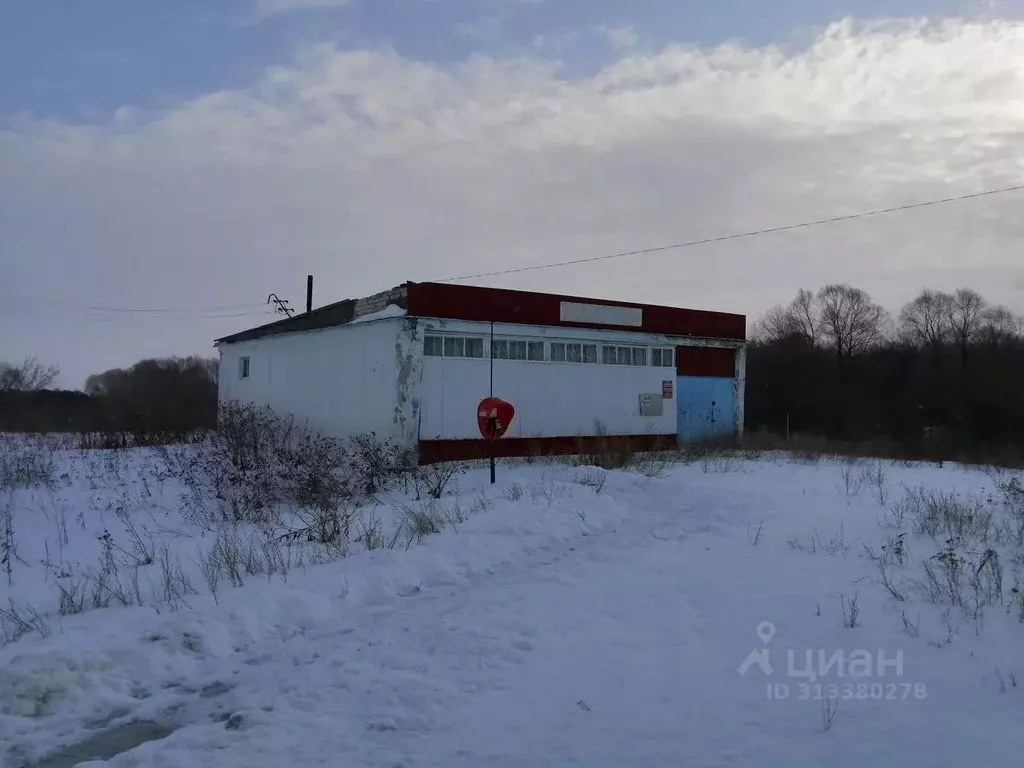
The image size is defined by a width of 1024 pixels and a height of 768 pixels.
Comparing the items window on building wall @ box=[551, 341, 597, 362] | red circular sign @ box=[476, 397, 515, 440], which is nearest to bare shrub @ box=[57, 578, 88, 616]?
red circular sign @ box=[476, 397, 515, 440]

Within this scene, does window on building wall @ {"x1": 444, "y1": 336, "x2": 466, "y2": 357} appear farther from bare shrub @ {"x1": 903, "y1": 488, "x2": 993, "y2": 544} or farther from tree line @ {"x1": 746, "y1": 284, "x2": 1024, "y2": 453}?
tree line @ {"x1": 746, "y1": 284, "x2": 1024, "y2": 453}

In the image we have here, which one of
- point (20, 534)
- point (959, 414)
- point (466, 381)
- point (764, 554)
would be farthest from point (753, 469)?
point (959, 414)

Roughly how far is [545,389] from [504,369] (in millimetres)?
1410

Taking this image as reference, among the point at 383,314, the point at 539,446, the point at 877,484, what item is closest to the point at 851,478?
the point at 877,484

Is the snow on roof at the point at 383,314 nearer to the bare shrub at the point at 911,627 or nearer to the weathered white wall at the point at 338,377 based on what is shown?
the weathered white wall at the point at 338,377

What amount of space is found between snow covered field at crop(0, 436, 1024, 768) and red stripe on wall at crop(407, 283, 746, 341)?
817 centimetres

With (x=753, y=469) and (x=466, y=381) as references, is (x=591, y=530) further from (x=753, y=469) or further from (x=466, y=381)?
(x=466, y=381)

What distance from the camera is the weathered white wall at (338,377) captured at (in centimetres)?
1805

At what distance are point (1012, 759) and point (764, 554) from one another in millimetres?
4847

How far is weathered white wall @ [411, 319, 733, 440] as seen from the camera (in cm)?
1847

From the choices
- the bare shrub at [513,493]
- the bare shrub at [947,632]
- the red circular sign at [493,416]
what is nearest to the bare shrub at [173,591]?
the bare shrub at [513,493]

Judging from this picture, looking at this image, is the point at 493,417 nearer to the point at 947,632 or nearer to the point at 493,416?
the point at 493,416

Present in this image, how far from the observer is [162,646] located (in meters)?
5.83

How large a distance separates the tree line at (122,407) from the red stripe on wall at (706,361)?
54.7 ft
